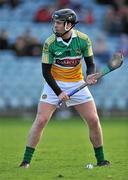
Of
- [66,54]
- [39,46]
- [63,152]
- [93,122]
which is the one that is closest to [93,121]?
[93,122]

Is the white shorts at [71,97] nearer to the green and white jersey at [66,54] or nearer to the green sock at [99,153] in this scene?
the green and white jersey at [66,54]

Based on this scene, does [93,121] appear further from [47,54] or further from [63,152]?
[63,152]

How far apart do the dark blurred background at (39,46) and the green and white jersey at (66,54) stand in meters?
13.2

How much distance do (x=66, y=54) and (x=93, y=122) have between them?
1.10 metres

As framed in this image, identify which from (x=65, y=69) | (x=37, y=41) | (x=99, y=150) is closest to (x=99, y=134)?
(x=99, y=150)

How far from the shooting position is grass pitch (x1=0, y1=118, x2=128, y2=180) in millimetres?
10867

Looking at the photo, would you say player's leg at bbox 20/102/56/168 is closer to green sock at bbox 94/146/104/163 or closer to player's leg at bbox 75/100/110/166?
player's leg at bbox 75/100/110/166

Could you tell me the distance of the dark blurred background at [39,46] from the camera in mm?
25425

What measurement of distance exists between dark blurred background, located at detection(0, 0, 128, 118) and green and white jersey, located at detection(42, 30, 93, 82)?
13.2m

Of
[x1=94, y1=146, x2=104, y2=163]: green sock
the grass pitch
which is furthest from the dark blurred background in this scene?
[x1=94, y1=146, x2=104, y2=163]: green sock

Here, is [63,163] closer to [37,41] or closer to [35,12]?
[37,41]

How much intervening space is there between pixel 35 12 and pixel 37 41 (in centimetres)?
250

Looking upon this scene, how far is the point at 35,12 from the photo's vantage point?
28.5 m

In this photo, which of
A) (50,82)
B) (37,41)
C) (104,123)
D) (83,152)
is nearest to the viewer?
(50,82)
